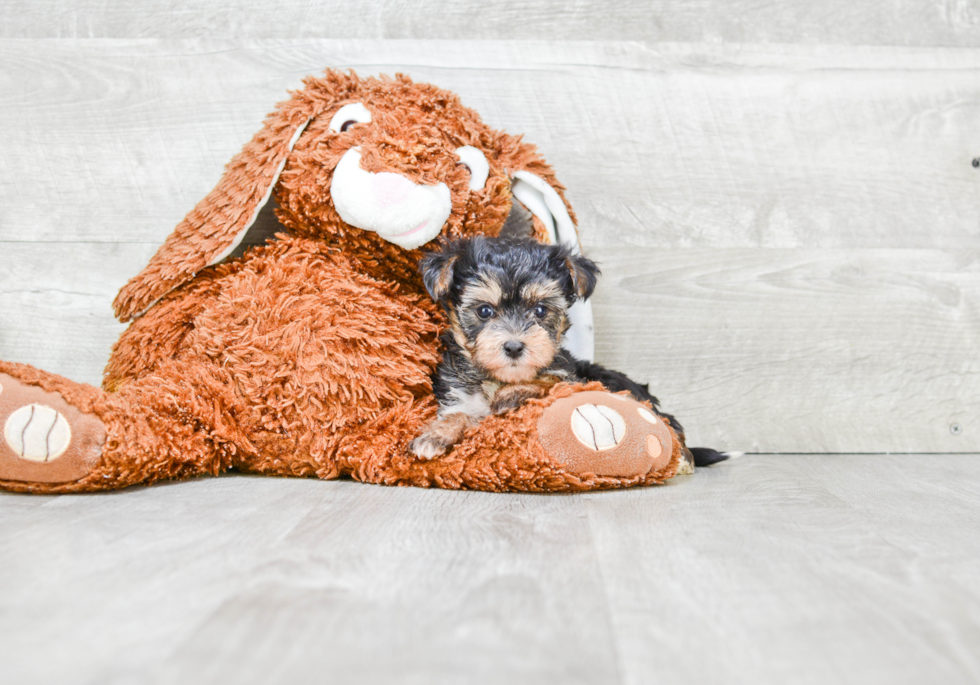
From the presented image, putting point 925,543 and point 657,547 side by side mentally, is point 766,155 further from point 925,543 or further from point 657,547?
point 657,547

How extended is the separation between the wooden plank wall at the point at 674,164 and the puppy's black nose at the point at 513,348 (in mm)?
726

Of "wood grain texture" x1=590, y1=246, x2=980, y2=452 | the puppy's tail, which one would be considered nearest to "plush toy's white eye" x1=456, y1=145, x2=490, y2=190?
"wood grain texture" x1=590, y1=246, x2=980, y2=452

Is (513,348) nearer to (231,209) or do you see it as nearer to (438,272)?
(438,272)

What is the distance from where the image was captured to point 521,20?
2.47 metres

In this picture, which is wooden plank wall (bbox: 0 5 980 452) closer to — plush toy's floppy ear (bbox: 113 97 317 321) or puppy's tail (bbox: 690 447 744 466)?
puppy's tail (bbox: 690 447 744 466)

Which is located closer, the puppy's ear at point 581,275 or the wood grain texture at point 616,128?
the puppy's ear at point 581,275

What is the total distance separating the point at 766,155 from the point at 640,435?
1.29m

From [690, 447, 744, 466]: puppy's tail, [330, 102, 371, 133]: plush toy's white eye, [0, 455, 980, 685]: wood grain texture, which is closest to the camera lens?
[0, 455, 980, 685]: wood grain texture

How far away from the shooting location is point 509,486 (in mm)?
1729

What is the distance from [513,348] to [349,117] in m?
0.78

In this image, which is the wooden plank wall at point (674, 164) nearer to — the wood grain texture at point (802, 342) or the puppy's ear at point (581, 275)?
the wood grain texture at point (802, 342)

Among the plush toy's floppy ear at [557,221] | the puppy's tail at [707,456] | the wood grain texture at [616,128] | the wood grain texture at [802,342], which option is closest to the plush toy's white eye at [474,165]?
the plush toy's floppy ear at [557,221]

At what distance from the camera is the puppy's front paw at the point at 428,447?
1.76m

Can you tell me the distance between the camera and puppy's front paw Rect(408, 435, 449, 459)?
1762mm
